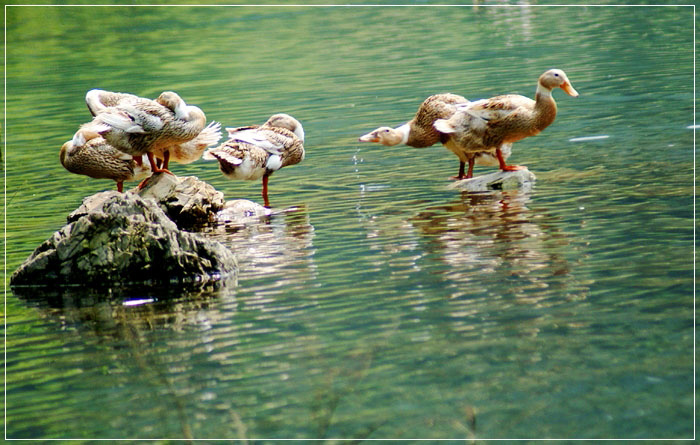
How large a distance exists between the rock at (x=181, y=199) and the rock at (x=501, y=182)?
324cm

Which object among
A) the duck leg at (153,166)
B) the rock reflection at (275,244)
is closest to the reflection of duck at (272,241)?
the rock reflection at (275,244)

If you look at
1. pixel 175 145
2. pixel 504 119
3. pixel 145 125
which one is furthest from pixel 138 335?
pixel 504 119

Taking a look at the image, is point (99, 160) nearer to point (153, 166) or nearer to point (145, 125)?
point (153, 166)

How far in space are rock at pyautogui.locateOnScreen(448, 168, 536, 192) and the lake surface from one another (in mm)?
202

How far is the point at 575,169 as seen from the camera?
1357 cm

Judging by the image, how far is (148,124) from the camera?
39.5 feet

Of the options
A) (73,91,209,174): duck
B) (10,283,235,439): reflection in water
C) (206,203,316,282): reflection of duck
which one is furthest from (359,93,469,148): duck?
(10,283,235,439): reflection in water

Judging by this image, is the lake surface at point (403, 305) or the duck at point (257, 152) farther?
the duck at point (257, 152)

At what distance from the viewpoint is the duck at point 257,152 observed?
512 inches

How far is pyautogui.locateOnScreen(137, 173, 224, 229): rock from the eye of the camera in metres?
12.6

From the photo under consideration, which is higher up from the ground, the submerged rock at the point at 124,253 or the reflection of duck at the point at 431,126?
the reflection of duck at the point at 431,126

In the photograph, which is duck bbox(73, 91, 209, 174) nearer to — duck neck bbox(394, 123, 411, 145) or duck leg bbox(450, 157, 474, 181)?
duck neck bbox(394, 123, 411, 145)

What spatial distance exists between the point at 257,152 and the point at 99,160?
202cm

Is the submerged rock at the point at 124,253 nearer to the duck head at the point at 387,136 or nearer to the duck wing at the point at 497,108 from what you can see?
the duck wing at the point at 497,108
